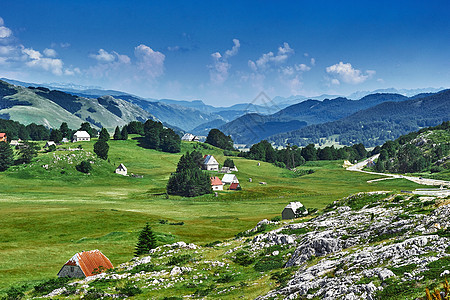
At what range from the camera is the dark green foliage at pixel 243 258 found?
128 feet

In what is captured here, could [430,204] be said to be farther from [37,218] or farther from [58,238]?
[37,218]

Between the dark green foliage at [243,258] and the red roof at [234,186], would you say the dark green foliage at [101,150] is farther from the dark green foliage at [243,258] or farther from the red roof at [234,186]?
the dark green foliage at [243,258]

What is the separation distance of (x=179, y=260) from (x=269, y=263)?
12.0 meters

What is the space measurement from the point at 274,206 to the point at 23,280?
79.7m

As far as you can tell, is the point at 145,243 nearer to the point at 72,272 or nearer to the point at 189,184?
the point at 72,272

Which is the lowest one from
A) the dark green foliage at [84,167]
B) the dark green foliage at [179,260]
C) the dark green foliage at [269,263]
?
the dark green foliage at [179,260]

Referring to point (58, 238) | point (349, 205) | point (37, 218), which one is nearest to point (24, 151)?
point (37, 218)

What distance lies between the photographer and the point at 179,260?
139 ft

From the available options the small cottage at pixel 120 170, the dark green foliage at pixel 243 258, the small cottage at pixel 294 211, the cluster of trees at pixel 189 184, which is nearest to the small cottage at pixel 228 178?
the cluster of trees at pixel 189 184

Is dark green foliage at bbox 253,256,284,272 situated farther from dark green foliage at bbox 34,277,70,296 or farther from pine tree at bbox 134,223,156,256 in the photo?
dark green foliage at bbox 34,277,70,296

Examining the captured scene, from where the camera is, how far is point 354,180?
6900 inches

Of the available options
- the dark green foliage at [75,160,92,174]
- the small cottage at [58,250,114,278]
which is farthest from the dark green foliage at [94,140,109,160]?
the small cottage at [58,250,114,278]

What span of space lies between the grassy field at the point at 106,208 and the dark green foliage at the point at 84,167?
265 centimetres

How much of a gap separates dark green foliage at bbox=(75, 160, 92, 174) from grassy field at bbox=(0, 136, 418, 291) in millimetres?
2646
